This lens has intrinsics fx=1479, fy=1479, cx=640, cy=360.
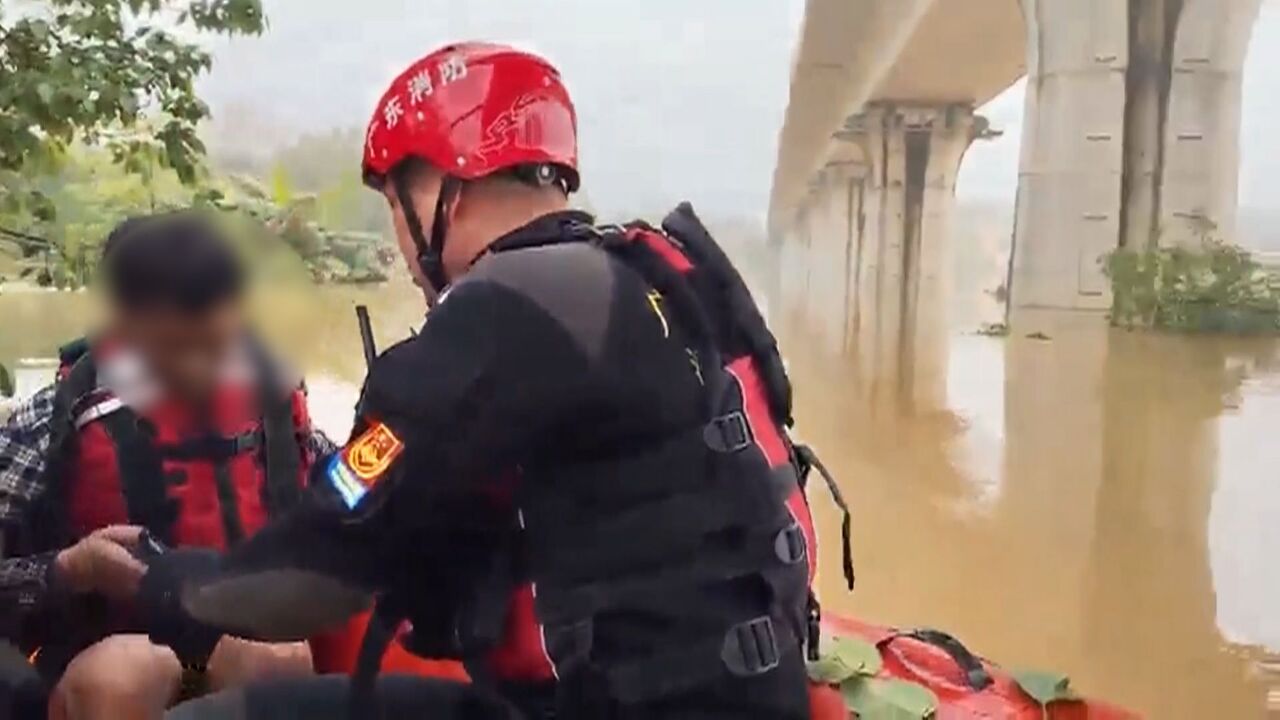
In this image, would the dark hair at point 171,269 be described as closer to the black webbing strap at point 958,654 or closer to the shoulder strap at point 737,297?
the shoulder strap at point 737,297

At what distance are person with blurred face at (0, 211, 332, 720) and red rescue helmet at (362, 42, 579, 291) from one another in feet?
0.86

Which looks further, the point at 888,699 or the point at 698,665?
the point at 888,699

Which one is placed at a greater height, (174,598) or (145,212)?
(145,212)

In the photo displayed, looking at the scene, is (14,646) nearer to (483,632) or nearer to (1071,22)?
(483,632)

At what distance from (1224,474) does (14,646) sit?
3.19 metres

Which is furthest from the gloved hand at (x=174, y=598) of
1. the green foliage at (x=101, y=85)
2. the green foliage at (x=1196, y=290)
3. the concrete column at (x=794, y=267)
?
the concrete column at (x=794, y=267)

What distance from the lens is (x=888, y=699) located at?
124cm

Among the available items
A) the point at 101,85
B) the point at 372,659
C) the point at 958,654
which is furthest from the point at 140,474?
the point at 101,85

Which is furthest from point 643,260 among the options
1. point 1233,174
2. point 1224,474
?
point 1233,174

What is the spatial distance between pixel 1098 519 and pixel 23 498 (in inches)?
126

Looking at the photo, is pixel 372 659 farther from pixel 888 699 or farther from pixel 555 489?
pixel 888 699

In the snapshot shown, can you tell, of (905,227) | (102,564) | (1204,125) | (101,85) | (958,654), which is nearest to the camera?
(102,564)

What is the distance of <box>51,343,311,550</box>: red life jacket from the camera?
4.24 ft

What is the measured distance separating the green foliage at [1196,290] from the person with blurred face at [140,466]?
3017 mm
